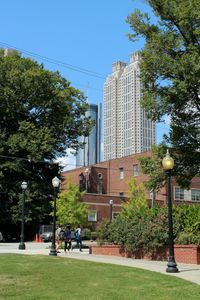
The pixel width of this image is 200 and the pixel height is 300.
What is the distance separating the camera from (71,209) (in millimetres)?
50531

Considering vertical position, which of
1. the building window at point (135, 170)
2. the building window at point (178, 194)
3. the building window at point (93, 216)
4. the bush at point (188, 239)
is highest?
the building window at point (135, 170)

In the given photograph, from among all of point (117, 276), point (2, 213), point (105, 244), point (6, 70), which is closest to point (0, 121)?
point (6, 70)

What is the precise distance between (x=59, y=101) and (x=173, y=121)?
28409 millimetres

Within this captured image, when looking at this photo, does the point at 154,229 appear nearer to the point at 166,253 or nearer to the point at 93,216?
the point at 166,253

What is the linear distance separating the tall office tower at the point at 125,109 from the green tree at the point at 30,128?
26.5 feet

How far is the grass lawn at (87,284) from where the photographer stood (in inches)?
446

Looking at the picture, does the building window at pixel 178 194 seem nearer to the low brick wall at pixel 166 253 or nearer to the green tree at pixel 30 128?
the green tree at pixel 30 128

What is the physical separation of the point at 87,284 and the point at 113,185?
63.4 metres

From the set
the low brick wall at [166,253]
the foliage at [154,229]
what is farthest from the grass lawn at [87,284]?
the foliage at [154,229]

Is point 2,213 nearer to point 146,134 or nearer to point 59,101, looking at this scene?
point 59,101

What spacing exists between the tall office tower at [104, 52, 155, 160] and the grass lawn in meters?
25.4

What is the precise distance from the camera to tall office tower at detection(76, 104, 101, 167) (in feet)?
200

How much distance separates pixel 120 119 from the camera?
45500 millimetres

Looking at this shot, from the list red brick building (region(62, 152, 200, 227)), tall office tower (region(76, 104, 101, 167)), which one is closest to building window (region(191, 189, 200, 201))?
red brick building (region(62, 152, 200, 227))
